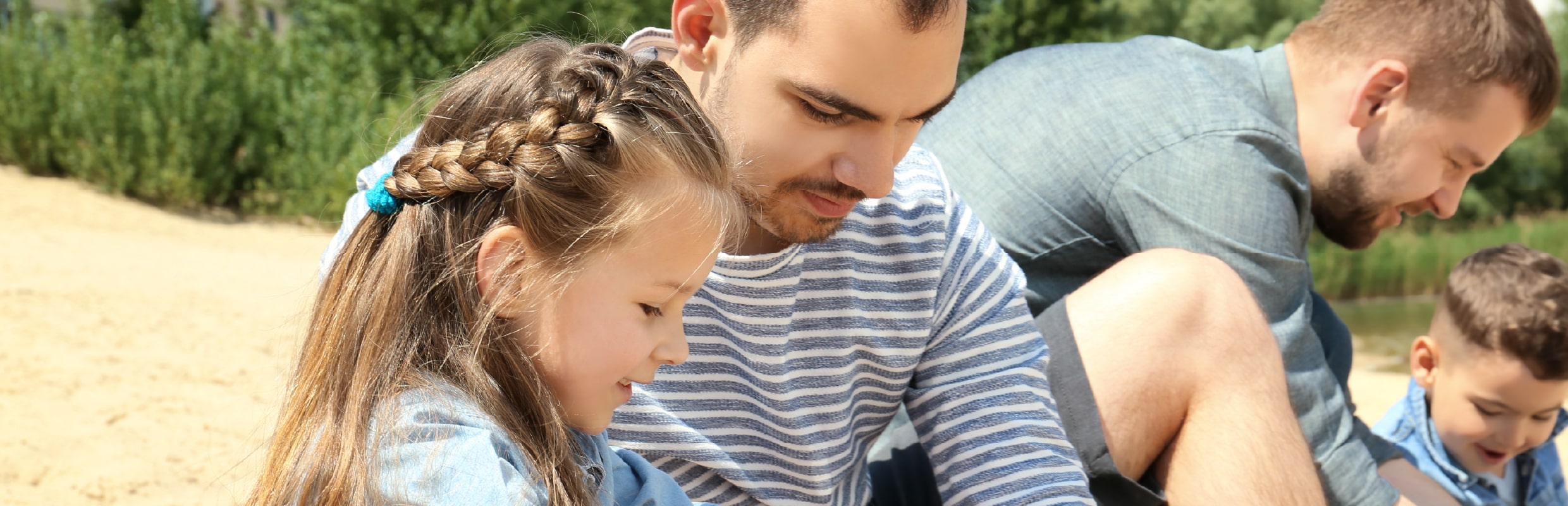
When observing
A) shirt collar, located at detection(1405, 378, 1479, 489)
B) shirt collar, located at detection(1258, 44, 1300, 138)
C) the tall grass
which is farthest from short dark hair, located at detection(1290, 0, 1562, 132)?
the tall grass

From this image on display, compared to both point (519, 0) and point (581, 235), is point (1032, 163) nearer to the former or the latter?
point (581, 235)

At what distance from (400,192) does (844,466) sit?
76 centimetres

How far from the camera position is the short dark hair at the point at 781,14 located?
5.24ft

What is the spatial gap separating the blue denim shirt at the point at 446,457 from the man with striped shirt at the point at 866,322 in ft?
1.54

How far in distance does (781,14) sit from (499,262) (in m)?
0.64

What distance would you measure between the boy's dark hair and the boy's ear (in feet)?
0.26

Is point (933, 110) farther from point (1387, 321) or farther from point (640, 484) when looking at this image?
point (1387, 321)

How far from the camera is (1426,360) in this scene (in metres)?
3.04

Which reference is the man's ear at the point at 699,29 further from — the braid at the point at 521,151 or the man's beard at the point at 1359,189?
the man's beard at the point at 1359,189

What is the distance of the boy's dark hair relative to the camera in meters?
2.84

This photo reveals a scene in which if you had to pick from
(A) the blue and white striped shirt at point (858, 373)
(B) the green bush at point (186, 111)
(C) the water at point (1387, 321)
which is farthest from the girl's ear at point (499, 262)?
(C) the water at point (1387, 321)

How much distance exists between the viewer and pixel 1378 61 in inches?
100

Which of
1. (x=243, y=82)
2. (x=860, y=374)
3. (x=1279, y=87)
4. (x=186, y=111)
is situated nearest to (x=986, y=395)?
(x=860, y=374)

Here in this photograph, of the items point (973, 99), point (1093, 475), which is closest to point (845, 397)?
point (1093, 475)
